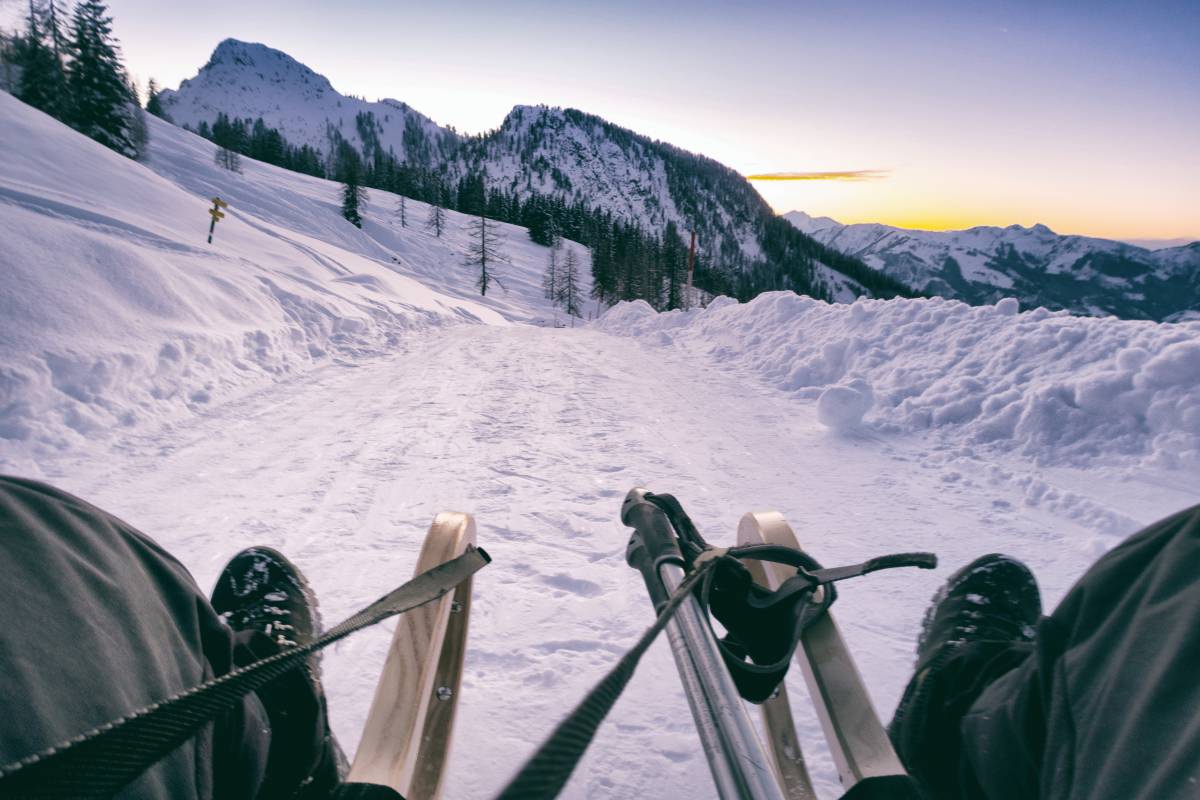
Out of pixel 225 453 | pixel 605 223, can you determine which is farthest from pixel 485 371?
pixel 605 223

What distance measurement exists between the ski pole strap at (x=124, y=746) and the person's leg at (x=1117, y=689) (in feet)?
4.68

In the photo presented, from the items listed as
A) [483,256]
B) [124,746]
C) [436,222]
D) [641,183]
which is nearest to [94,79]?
[483,256]

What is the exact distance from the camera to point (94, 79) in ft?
92.8

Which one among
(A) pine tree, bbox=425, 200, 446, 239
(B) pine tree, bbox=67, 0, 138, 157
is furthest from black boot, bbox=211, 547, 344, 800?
(A) pine tree, bbox=425, 200, 446, 239

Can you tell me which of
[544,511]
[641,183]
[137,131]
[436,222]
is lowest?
[544,511]

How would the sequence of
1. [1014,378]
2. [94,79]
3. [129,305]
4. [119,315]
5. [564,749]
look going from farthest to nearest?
[94,79], [129,305], [119,315], [1014,378], [564,749]

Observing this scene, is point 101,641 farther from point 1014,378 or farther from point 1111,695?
point 1014,378

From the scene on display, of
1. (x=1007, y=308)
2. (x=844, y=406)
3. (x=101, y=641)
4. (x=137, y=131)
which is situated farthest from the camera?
(x=137, y=131)

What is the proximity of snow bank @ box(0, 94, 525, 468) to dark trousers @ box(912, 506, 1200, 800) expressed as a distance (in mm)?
5772

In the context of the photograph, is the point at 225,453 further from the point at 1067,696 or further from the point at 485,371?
the point at 1067,696

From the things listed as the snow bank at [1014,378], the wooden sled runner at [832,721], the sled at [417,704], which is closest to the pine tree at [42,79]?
the snow bank at [1014,378]

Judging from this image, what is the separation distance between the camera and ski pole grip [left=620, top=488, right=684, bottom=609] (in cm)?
197

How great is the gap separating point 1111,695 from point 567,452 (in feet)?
12.9

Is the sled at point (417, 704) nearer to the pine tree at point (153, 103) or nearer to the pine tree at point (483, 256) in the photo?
the pine tree at point (483, 256)
